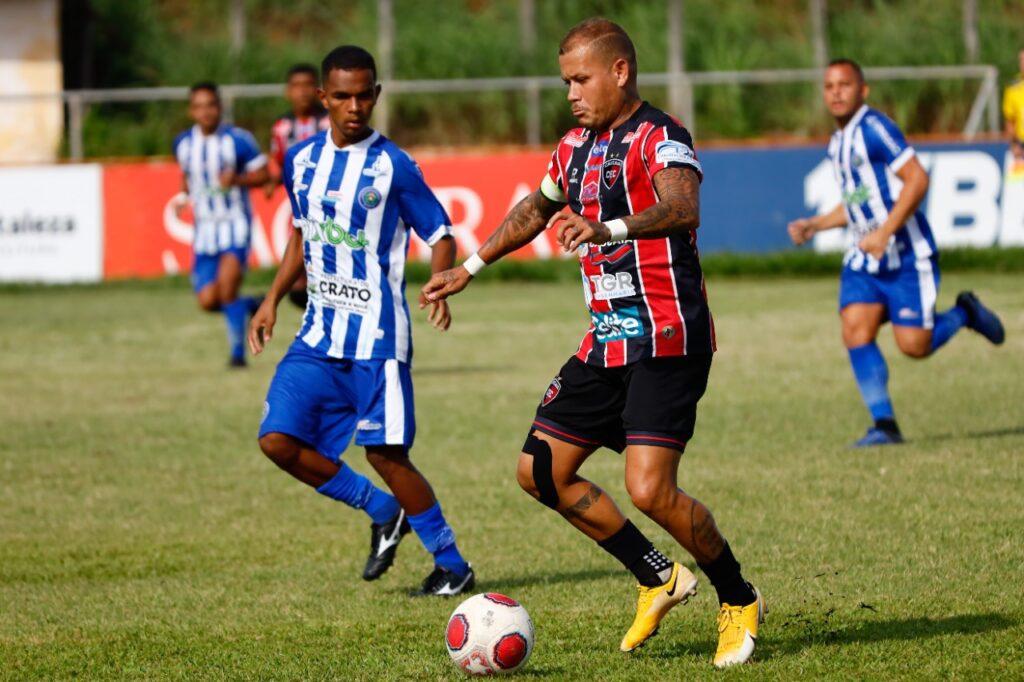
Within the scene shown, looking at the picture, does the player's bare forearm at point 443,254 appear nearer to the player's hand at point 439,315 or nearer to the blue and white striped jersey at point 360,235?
the blue and white striped jersey at point 360,235

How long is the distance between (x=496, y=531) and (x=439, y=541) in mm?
1195

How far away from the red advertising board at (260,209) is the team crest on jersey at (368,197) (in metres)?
14.1

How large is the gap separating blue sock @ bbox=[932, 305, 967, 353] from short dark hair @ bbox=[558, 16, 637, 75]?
4.94 m

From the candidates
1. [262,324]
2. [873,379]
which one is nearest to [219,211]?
[873,379]

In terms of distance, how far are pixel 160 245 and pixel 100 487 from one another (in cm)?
1295

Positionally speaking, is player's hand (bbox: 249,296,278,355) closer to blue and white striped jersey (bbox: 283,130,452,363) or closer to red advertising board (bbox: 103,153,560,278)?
blue and white striped jersey (bbox: 283,130,452,363)

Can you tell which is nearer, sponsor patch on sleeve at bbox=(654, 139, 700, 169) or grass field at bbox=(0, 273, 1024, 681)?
sponsor patch on sleeve at bbox=(654, 139, 700, 169)

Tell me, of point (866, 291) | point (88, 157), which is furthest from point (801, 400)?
point (88, 157)

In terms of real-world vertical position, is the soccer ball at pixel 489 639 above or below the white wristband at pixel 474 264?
below

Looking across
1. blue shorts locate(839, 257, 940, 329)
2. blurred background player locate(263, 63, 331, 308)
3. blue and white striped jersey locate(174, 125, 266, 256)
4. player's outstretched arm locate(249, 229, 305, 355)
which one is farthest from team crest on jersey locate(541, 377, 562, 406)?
blue and white striped jersey locate(174, 125, 266, 256)

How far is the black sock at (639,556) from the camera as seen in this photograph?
5473mm

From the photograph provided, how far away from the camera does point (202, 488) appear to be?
9.13 m

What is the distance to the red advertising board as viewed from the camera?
69.4 ft

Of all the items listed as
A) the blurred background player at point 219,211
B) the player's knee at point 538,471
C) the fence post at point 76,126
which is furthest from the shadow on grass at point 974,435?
the fence post at point 76,126
